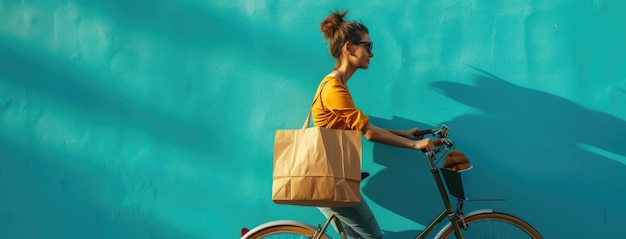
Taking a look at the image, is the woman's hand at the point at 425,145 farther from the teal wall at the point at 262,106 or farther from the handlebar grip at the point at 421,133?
the teal wall at the point at 262,106

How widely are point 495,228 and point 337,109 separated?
4.27 feet

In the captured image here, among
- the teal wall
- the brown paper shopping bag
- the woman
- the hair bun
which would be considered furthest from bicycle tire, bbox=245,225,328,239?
the hair bun

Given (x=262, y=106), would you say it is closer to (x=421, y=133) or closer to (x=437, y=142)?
(x=421, y=133)

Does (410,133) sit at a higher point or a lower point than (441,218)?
higher

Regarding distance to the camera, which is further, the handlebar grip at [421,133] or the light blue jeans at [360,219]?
the handlebar grip at [421,133]

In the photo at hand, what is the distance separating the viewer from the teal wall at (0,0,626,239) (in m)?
4.40

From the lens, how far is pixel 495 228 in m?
4.35

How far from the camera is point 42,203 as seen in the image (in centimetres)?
469

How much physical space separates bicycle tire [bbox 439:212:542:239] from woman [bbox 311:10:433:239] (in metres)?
0.49

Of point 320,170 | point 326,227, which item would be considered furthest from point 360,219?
point 320,170

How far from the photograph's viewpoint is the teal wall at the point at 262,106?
173 inches

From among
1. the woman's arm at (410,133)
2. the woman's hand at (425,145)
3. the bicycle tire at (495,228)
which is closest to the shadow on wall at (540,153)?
the bicycle tire at (495,228)

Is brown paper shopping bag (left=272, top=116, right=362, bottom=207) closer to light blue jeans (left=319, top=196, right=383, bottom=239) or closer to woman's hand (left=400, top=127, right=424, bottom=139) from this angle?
light blue jeans (left=319, top=196, right=383, bottom=239)

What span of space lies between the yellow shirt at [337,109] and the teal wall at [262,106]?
64 cm
